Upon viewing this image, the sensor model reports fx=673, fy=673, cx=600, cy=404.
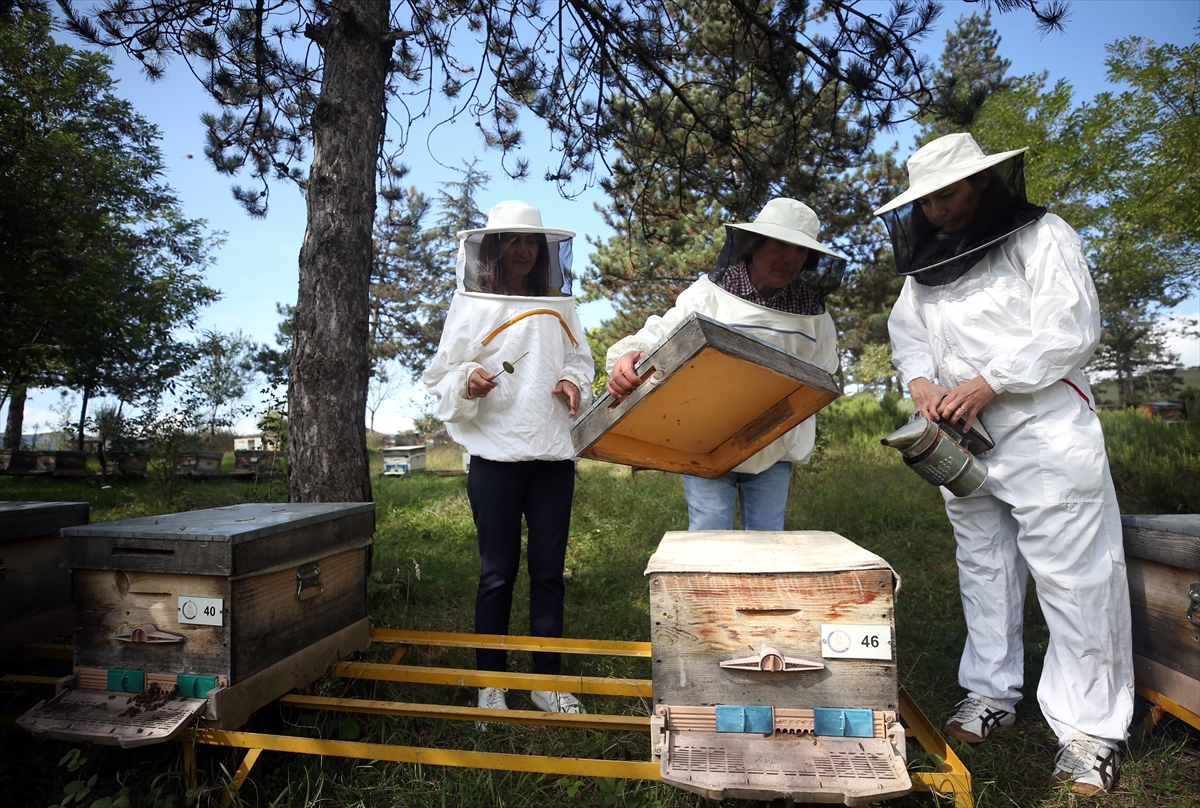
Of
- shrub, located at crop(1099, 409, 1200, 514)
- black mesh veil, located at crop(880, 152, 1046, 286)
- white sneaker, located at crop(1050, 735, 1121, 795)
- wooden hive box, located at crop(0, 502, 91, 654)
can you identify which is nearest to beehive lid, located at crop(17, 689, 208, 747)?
wooden hive box, located at crop(0, 502, 91, 654)

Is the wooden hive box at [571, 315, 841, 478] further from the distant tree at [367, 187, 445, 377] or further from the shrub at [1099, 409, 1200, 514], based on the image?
the distant tree at [367, 187, 445, 377]

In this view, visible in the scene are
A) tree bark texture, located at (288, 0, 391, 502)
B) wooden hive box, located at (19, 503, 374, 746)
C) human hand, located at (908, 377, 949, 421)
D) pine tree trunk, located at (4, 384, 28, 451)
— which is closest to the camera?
wooden hive box, located at (19, 503, 374, 746)

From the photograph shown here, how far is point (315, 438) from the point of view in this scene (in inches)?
131

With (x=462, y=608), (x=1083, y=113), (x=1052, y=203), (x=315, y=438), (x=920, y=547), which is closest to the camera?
(x=315, y=438)

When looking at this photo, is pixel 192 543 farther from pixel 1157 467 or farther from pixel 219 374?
pixel 219 374

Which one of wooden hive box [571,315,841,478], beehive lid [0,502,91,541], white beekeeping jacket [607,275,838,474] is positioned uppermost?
white beekeeping jacket [607,275,838,474]

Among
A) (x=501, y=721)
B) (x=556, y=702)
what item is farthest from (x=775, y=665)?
(x=556, y=702)

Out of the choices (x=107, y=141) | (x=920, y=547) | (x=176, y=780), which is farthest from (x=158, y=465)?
(x=107, y=141)

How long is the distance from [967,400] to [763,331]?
0.68 metres

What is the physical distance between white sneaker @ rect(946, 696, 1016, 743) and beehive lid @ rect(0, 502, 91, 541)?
3.27 metres

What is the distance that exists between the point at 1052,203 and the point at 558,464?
57.4 ft

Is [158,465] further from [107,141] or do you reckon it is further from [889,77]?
[107,141]

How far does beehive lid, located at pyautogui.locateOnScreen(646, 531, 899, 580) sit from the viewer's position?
1.64 m

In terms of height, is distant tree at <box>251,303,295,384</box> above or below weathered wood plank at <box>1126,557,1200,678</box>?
above
